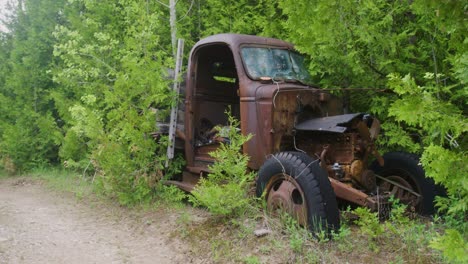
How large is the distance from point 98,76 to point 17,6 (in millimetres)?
6688

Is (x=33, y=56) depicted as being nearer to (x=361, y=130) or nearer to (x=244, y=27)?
(x=244, y=27)

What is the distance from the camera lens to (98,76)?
9.45m

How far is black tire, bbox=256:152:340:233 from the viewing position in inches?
161

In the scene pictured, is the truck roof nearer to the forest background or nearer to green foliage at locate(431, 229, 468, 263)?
the forest background

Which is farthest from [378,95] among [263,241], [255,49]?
[263,241]

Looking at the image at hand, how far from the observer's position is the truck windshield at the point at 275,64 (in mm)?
5656

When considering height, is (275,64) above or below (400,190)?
above

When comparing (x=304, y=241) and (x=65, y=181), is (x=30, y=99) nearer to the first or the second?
(x=65, y=181)

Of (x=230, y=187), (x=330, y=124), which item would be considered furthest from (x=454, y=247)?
(x=230, y=187)

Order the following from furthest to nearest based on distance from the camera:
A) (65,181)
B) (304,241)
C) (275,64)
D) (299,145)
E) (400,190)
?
(65,181)
(275,64)
(299,145)
(400,190)
(304,241)

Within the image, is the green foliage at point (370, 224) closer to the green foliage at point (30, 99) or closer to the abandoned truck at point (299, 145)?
the abandoned truck at point (299, 145)

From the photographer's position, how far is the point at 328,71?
19.6 ft

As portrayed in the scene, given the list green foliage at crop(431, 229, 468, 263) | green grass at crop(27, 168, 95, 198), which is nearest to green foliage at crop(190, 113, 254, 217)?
green foliage at crop(431, 229, 468, 263)

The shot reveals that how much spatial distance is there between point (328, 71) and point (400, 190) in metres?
1.90
